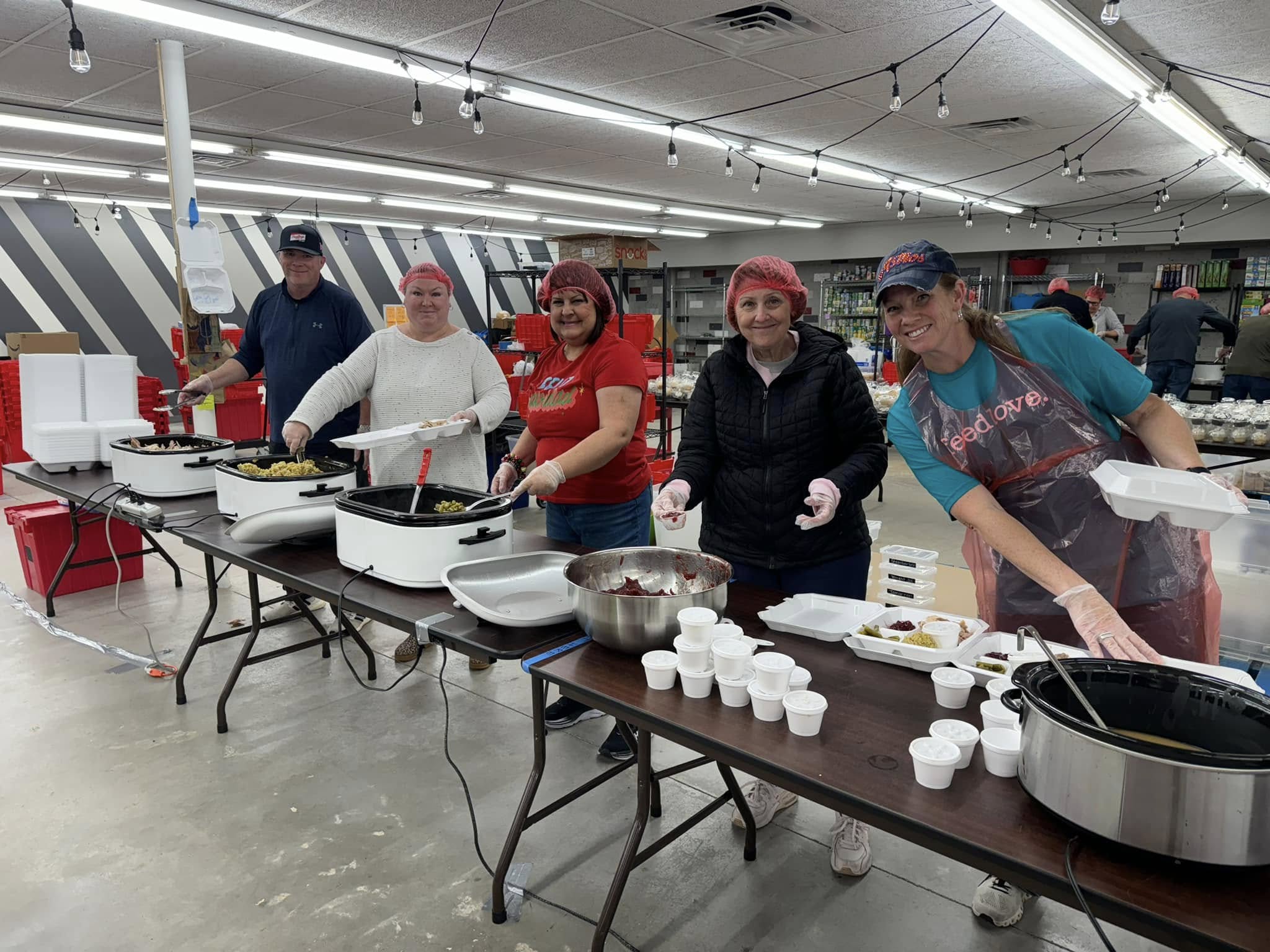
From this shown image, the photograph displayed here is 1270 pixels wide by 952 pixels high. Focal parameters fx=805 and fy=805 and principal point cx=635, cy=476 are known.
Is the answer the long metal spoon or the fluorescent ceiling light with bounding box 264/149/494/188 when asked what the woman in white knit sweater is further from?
the fluorescent ceiling light with bounding box 264/149/494/188

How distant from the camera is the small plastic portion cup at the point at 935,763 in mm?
1144

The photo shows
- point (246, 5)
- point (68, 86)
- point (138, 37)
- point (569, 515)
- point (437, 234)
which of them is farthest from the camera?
point (437, 234)

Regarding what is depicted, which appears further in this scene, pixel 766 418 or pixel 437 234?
pixel 437 234

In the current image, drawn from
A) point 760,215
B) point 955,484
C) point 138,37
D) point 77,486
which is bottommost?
point 77,486

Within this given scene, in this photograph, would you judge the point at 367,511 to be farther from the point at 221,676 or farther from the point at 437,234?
the point at 437,234

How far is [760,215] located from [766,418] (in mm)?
10751

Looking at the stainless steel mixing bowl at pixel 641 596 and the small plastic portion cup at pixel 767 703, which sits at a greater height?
the stainless steel mixing bowl at pixel 641 596

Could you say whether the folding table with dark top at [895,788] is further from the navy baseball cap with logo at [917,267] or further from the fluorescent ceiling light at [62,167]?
the fluorescent ceiling light at [62,167]

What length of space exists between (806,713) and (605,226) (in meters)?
13.0

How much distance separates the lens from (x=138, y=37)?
170 inches

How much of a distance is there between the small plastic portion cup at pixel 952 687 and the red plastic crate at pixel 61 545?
4.34 metres

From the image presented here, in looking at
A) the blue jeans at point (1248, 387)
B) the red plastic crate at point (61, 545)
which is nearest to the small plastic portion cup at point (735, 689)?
the red plastic crate at point (61, 545)

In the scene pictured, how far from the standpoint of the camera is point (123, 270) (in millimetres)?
11141

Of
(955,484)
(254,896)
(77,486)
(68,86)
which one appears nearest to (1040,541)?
(955,484)
